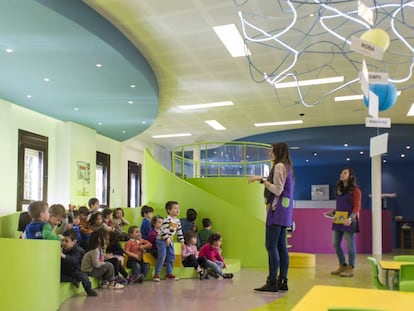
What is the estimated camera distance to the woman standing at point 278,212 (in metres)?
4.45

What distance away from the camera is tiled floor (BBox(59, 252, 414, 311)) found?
4.11 metres

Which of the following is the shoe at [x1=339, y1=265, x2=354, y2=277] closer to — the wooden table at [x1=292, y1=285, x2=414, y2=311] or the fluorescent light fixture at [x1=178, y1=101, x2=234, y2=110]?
the wooden table at [x1=292, y1=285, x2=414, y2=311]

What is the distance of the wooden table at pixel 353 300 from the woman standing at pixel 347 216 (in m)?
4.17

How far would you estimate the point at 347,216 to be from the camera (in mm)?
6105

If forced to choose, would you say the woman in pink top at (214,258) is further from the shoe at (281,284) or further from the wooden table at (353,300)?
the wooden table at (353,300)

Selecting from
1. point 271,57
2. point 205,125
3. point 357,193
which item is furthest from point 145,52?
point 205,125

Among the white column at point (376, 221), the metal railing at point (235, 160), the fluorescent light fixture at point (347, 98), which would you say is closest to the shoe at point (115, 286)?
the metal railing at point (235, 160)

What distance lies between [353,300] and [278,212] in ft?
8.50

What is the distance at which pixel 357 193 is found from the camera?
618 cm

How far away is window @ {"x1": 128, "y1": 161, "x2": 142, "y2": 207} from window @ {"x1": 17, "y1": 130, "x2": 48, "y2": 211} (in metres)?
5.47

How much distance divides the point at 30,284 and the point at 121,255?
2.18 metres

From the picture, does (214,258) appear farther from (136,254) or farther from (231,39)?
(231,39)

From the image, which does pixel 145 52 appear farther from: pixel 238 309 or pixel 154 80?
pixel 238 309

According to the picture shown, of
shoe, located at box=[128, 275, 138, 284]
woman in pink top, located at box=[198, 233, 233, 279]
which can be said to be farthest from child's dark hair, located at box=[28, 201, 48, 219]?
woman in pink top, located at box=[198, 233, 233, 279]
